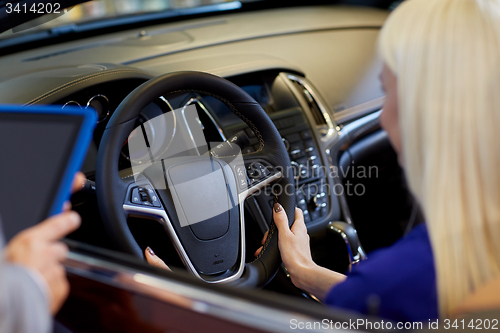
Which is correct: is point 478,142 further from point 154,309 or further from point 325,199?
point 325,199

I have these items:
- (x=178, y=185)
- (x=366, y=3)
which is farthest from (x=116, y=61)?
(x=366, y=3)

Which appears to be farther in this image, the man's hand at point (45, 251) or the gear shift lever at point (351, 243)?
the gear shift lever at point (351, 243)

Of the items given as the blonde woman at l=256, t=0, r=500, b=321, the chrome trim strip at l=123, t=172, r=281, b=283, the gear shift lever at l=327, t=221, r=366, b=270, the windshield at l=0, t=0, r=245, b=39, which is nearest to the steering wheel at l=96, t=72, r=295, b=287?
the chrome trim strip at l=123, t=172, r=281, b=283

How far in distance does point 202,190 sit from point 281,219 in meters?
0.21

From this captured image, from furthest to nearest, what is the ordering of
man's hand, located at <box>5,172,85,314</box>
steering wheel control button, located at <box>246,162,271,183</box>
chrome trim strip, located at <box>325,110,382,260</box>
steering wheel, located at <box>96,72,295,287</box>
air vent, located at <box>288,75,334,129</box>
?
1. air vent, located at <box>288,75,334,129</box>
2. chrome trim strip, located at <box>325,110,382,260</box>
3. steering wheel control button, located at <box>246,162,271,183</box>
4. steering wheel, located at <box>96,72,295,287</box>
5. man's hand, located at <box>5,172,85,314</box>

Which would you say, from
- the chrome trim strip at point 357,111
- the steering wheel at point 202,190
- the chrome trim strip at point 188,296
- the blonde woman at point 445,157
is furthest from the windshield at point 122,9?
the blonde woman at point 445,157

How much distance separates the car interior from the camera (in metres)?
1.03

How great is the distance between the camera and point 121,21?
6.29ft

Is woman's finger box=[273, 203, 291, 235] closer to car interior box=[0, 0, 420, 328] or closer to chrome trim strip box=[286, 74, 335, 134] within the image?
car interior box=[0, 0, 420, 328]

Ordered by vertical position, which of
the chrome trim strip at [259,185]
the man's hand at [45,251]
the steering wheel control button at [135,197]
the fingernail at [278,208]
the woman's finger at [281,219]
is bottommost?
the woman's finger at [281,219]

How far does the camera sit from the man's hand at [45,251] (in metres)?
0.51

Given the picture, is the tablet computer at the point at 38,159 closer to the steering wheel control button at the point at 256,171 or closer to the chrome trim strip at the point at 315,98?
the steering wheel control button at the point at 256,171

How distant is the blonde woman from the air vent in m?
0.92

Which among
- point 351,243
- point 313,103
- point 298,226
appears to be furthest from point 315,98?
point 298,226
